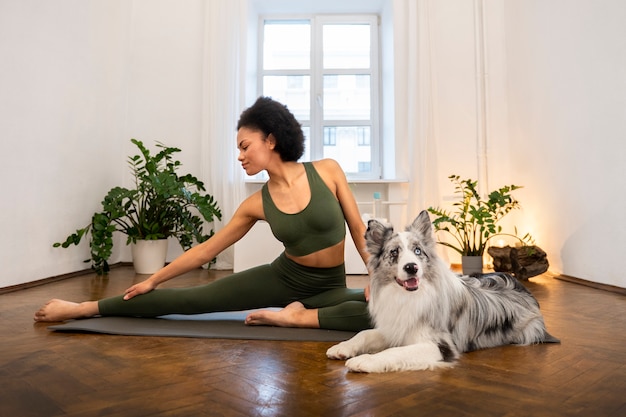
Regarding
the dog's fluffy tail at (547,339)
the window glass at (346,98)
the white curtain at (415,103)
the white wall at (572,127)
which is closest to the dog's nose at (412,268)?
the dog's fluffy tail at (547,339)

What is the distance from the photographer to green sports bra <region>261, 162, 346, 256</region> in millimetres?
2008

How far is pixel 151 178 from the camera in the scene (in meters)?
4.18

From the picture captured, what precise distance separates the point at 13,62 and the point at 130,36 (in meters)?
2.20

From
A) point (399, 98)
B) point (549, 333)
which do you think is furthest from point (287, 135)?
point (399, 98)

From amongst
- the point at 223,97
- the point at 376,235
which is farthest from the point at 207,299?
the point at 223,97

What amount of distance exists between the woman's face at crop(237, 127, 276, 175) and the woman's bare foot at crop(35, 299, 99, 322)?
1084 mm

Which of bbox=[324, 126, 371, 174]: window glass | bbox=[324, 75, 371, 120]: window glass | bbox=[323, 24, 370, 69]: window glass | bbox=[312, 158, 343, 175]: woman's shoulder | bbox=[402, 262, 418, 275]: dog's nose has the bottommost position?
bbox=[402, 262, 418, 275]: dog's nose

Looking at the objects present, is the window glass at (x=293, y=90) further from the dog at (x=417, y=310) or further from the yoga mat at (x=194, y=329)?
the dog at (x=417, y=310)

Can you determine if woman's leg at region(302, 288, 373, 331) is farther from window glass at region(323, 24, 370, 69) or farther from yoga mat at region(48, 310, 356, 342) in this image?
window glass at region(323, 24, 370, 69)

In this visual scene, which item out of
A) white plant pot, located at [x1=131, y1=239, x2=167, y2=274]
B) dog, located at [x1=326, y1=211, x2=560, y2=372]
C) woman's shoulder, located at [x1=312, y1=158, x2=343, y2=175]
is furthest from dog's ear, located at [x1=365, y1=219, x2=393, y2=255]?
white plant pot, located at [x1=131, y1=239, x2=167, y2=274]

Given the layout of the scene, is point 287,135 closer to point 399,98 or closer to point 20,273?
point 20,273

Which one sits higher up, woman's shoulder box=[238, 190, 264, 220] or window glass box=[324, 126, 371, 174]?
window glass box=[324, 126, 371, 174]

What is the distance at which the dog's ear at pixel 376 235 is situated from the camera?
1.57 meters

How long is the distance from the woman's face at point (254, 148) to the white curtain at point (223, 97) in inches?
111
